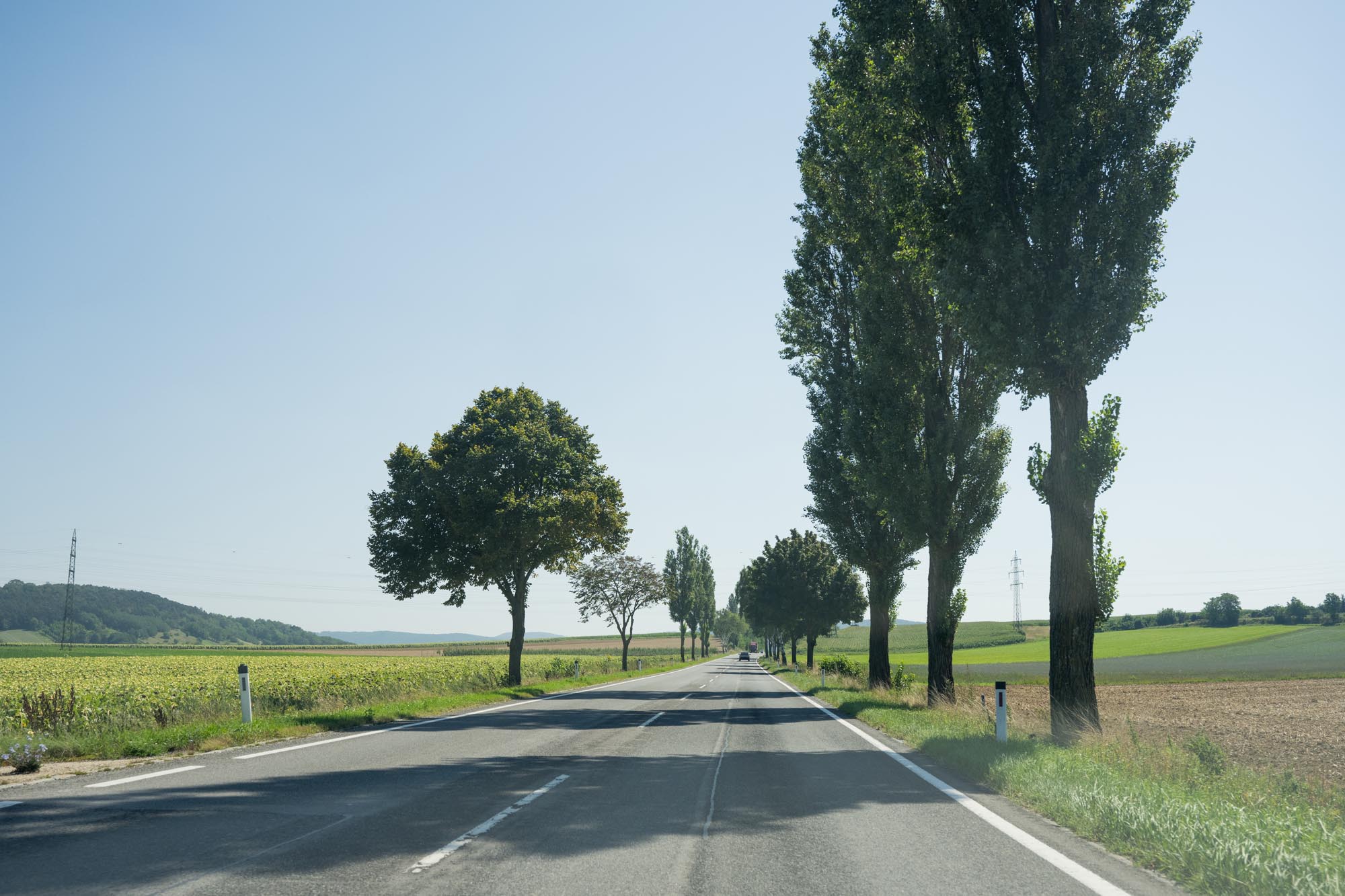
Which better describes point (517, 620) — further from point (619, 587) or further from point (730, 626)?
point (730, 626)

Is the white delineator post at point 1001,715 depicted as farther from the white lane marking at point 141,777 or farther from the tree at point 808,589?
the tree at point 808,589

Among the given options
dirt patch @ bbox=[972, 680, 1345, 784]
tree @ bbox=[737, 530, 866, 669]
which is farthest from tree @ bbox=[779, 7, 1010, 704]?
tree @ bbox=[737, 530, 866, 669]

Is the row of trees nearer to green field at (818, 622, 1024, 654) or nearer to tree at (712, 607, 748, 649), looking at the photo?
green field at (818, 622, 1024, 654)

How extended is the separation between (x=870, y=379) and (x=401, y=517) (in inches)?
744

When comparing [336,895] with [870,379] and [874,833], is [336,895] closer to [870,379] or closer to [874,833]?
[874,833]

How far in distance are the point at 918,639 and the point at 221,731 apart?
121 m

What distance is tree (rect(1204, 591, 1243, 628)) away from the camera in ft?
320

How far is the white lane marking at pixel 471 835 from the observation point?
4938 millimetres

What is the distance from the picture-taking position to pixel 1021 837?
6023mm

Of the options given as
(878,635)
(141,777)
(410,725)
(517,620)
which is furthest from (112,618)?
(141,777)

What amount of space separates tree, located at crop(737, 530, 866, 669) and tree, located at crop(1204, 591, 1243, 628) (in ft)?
207

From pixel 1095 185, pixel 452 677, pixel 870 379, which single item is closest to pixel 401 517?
pixel 452 677

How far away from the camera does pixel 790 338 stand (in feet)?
89.9

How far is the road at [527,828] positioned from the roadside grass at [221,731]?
698 millimetres
